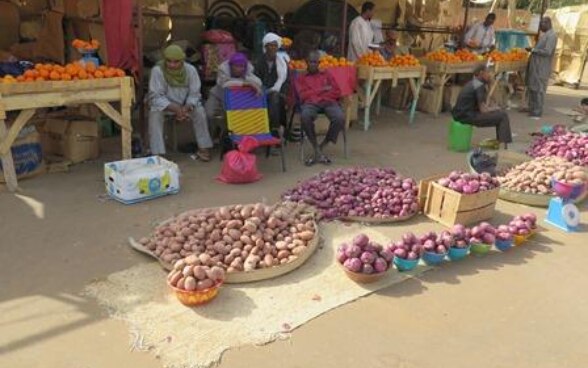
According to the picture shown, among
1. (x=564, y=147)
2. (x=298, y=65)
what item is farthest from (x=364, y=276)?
(x=298, y=65)

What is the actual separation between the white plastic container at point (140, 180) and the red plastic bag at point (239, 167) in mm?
583

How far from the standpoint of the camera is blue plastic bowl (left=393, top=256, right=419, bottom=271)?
4031mm

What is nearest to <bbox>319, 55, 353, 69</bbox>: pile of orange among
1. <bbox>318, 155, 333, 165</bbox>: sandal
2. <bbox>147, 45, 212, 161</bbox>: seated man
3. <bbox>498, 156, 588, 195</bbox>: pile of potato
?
<bbox>318, 155, 333, 165</bbox>: sandal

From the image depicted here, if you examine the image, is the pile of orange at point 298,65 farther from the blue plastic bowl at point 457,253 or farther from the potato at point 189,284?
the potato at point 189,284

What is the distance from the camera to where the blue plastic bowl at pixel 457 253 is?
4.30m

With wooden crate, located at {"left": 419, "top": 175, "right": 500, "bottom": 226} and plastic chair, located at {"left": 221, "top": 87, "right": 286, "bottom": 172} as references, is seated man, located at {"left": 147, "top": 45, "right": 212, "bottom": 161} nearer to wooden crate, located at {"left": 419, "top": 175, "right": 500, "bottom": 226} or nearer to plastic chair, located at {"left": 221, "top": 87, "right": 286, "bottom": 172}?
plastic chair, located at {"left": 221, "top": 87, "right": 286, "bottom": 172}

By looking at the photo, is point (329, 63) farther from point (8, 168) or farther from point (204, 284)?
point (204, 284)

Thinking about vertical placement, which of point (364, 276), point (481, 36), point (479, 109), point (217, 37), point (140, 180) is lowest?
point (364, 276)

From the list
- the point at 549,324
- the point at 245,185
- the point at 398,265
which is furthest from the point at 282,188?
the point at 549,324

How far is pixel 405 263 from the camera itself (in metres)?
4.04

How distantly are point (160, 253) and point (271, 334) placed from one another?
3.98 feet

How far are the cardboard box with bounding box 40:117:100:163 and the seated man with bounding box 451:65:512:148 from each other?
4818 millimetres

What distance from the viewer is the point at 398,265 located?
408cm

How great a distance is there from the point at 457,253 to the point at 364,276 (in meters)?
0.95
